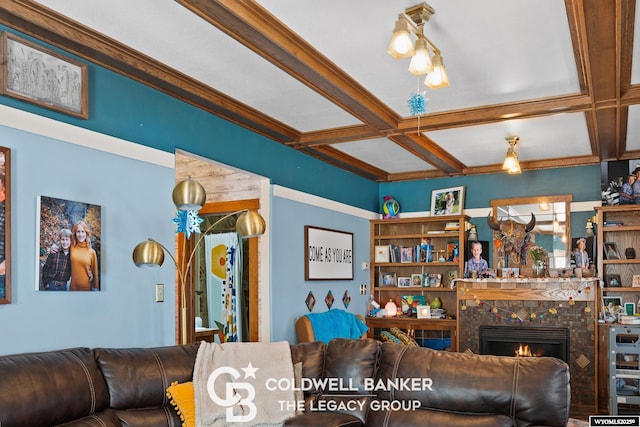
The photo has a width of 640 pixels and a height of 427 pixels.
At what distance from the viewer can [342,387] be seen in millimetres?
3564

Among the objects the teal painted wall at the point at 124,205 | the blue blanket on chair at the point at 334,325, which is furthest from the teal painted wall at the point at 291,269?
the blue blanket on chair at the point at 334,325

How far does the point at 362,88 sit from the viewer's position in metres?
4.27

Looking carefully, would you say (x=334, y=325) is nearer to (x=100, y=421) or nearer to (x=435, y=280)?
(x=435, y=280)

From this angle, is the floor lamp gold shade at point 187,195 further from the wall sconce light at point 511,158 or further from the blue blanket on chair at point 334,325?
the wall sconce light at point 511,158

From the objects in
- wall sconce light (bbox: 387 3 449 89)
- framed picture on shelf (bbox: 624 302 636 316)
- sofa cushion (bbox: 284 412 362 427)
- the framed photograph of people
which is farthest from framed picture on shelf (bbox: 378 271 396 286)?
the framed photograph of people

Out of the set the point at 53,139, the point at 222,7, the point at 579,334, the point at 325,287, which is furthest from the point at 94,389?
the point at 579,334

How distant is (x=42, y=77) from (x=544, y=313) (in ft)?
18.0

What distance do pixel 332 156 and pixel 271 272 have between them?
64.8 inches

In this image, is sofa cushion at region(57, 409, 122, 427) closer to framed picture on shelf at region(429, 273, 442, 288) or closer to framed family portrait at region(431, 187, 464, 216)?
framed picture on shelf at region(429, 273, 442, 288)

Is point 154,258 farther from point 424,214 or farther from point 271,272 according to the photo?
point 424,214

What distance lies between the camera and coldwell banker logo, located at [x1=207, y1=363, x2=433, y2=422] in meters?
3.29

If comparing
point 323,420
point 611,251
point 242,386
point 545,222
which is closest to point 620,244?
point 611,251

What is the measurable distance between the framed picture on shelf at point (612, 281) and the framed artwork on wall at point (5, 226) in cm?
590

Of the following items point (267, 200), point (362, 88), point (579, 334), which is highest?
point (362, 88)
